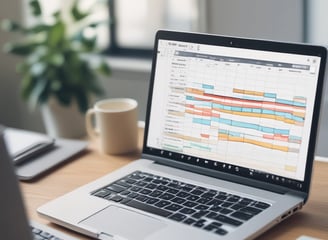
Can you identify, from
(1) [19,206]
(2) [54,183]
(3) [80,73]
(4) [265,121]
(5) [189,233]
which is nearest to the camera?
(1) [19,206]

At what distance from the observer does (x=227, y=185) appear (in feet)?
4.04

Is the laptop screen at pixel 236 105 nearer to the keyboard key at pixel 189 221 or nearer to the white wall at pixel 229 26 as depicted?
the keyboard key at pixel 189 221

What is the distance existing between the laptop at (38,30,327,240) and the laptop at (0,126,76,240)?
20 centimetres

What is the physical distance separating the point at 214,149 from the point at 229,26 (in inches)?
48.0

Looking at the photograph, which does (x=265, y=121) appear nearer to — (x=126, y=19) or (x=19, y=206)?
(x=19, y=206)

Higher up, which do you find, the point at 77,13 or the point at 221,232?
the point at 77,13

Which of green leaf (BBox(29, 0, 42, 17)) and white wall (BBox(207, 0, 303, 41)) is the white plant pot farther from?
white wall (BBox(207, 0, 303, 41))

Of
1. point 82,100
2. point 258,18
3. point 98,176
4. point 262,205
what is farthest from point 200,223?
point 82,100

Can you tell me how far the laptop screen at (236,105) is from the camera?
1158 millimetres

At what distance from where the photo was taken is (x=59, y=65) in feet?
8.43

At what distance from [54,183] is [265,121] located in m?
0.46

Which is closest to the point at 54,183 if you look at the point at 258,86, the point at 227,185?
the point at 227,185

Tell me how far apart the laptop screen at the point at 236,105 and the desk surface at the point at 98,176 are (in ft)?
0.22

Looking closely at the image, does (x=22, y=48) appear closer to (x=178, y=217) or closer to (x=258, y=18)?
(x=258, y=18)
